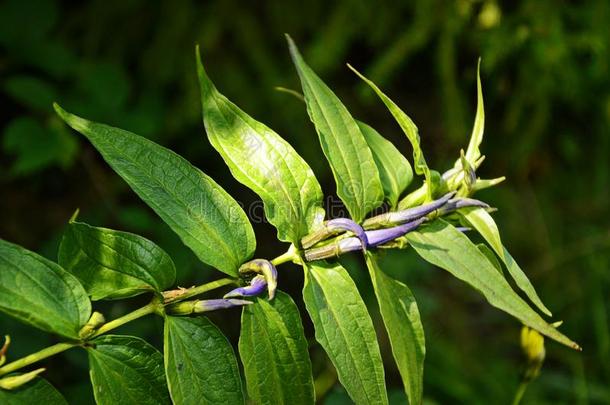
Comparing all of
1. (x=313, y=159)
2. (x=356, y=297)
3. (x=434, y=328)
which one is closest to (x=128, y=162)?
(x=356, y=297)

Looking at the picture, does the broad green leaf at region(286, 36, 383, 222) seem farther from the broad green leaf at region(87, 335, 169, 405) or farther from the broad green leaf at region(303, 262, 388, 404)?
the broad green leaf at region(87, 335, 169, 405)

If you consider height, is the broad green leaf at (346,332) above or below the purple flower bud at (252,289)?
below

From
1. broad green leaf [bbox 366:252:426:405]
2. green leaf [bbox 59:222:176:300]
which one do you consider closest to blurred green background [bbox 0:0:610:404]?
green leaf [bbox 59:222:176:300]

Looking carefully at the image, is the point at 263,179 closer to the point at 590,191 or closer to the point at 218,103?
the point at 218,103

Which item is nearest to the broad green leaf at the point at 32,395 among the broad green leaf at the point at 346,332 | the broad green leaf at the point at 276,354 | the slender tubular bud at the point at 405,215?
the broad green leaf at the point at 276,354

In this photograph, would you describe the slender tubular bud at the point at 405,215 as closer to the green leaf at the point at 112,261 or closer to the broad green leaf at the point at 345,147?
the broad green leaf at the point at 345,147
